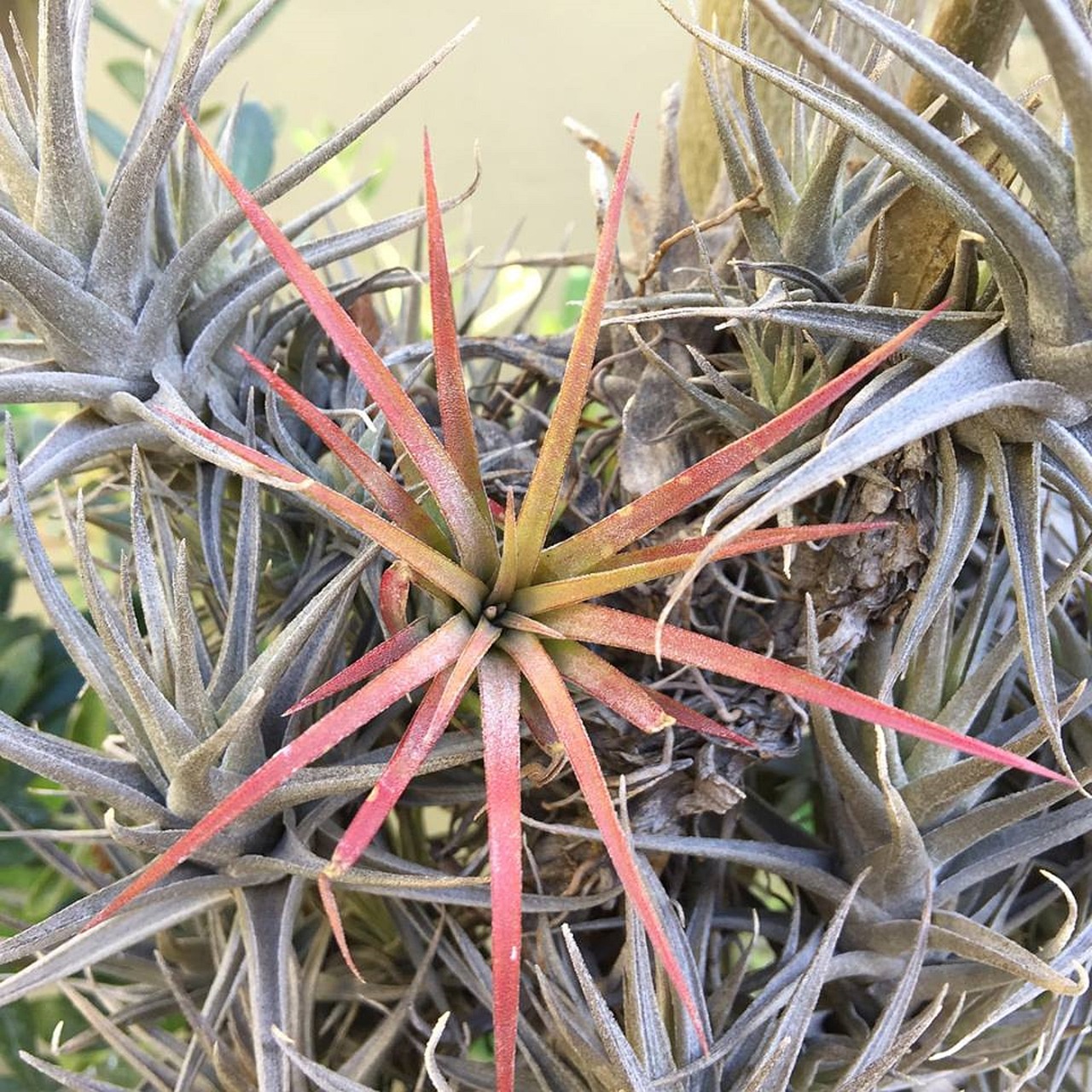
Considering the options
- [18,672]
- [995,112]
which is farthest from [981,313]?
[18,672]

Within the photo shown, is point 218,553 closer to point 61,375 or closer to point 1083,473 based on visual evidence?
point 61,375

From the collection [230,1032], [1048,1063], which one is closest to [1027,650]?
[1048,1063]

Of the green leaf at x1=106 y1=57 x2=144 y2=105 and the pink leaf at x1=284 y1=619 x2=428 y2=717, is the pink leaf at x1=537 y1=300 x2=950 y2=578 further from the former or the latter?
the green leaf at x1=106 y1=57 x2=144 y2=105

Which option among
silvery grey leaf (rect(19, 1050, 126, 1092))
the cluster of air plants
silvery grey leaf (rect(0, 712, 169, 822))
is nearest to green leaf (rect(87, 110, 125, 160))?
the cluster of air plants

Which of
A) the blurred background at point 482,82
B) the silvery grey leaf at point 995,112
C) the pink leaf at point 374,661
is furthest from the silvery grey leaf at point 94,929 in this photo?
the blurred background at point 482,82

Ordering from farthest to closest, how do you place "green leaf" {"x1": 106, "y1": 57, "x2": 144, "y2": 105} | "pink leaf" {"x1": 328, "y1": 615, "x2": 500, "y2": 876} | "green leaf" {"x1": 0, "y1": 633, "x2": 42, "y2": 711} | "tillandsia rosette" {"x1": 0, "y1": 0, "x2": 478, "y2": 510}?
"green leaf" {"x1": 106, "y1": 57, "x2": 144, "y2": 105} < "green leaf" {"x1": 0, "y1": 633, "x2": 42, "y2": 711} < "tillandsia rosette" {"x1": 0, "y1": 0, "x2": 478, "y2": 510} < "pink leaf" {"x1": 328, "y1": 615, "x2": 500, "y2": 876}
